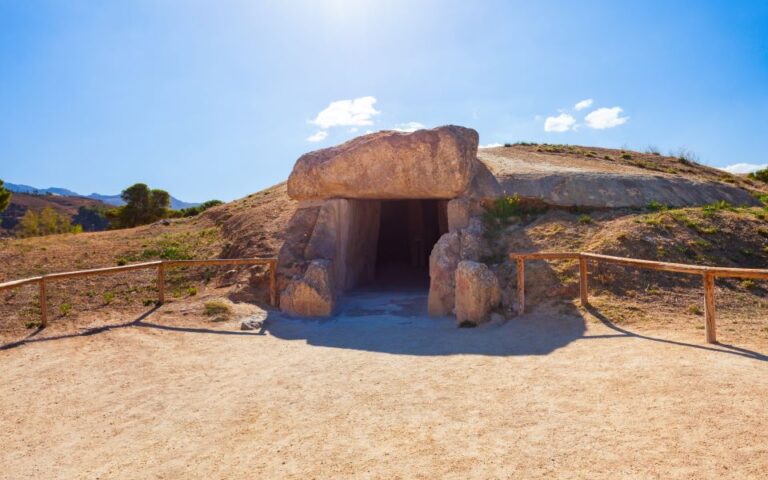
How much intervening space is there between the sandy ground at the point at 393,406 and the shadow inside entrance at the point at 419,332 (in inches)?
2.5

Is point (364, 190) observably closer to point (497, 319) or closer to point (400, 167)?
point (400, 167)

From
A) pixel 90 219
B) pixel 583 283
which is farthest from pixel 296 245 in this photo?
pixel 90 219

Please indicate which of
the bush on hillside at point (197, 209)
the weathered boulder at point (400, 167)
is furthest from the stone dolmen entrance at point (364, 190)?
the bush on hillside at point (197, 209)

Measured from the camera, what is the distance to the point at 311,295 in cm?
1030

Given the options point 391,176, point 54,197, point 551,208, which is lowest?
point 551,208

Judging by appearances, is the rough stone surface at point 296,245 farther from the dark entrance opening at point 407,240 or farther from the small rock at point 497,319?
the small rock at point 497,319

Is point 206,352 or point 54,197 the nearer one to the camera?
point 206,352

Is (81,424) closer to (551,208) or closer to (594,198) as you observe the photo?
(551,208)

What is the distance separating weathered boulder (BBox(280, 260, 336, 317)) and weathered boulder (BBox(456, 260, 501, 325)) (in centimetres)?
282

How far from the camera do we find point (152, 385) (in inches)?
249

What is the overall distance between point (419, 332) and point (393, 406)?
11.8 ft

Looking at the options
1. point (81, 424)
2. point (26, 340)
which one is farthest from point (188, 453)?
point (26, 340)

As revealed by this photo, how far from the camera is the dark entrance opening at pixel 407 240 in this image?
51.9 ft

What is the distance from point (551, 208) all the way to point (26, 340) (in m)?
11.7
